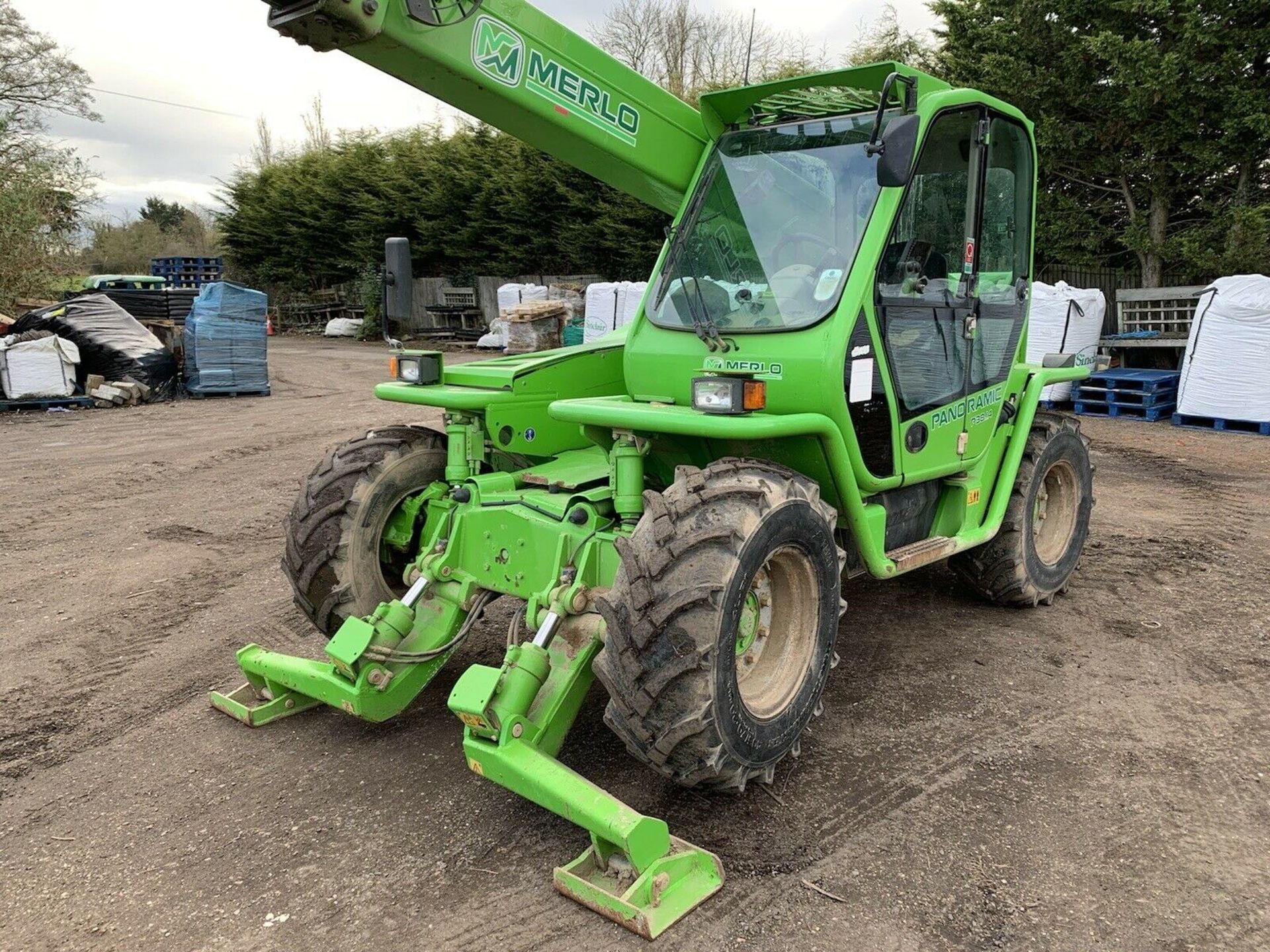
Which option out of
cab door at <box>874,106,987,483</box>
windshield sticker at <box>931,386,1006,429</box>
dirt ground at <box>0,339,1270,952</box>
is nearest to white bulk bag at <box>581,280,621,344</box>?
dirt ground at <box>0,339,1270,952</box>

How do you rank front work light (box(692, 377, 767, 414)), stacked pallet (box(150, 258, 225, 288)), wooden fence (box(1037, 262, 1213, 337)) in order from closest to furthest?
1. front work light (box(692, 377, 767, 414))
2. wooden fence (box(1037, 262, 1213, 337))
3. stacked pallet (box(150, 258, 225, 288))

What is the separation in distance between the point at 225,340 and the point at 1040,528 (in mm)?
12613

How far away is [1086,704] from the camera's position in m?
4.16

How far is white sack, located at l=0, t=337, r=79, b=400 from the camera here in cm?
1289

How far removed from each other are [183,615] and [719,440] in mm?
3394

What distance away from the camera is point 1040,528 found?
5.50m

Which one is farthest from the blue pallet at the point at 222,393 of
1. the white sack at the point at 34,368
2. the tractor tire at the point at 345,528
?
the tractor tire at the point at 345,528

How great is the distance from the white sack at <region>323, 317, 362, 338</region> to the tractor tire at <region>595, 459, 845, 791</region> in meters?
26.3

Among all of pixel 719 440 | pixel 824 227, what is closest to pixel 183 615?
pixel 719 440

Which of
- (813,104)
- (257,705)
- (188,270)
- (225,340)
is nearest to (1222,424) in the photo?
(813,104)

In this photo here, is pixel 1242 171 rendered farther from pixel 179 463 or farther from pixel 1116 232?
pixel 179 463

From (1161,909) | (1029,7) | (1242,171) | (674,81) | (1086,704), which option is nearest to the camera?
(1161,909)

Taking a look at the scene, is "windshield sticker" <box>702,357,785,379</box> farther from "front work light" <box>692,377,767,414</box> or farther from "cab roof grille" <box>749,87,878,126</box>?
"cab roof grille" <box>749,87,878,126</box>

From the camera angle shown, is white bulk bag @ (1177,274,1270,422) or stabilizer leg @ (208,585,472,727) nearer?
stabilizer leg @ (208,585,472,727)
